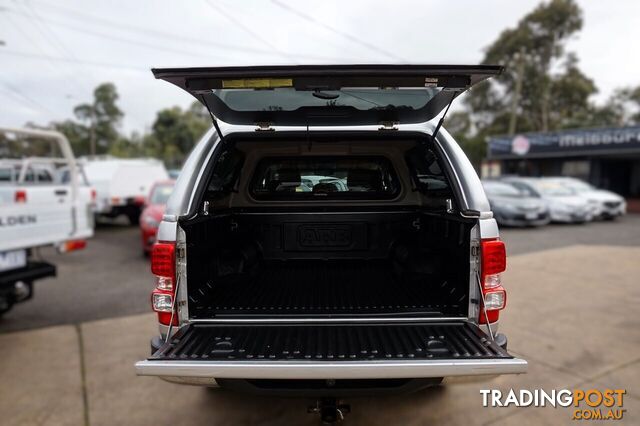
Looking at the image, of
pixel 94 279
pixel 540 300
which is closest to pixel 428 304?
pixel 540 300

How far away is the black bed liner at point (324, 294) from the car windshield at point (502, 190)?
36.3 feet

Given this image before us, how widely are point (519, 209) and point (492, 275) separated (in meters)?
11.5

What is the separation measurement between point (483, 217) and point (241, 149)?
216cm

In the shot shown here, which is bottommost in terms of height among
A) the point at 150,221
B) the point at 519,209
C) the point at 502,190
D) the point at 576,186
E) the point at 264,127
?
the point at 519,209

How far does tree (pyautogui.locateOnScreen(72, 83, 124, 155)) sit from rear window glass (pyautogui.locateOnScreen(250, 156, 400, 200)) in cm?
4239

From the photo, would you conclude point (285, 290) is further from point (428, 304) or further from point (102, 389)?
point (102, 389)

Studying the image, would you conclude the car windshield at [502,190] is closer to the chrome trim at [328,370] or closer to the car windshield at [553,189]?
the car windshield at [553,189]

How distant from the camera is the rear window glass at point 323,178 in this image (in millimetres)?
4004

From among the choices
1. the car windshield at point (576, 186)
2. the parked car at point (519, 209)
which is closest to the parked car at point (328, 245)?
the parked car at point (519, 209)

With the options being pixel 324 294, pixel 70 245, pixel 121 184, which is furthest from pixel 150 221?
pixel 324 294

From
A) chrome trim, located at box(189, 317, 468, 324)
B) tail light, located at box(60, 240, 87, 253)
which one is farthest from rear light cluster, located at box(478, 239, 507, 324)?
tail light, located at box(60, 240, 87, 253)

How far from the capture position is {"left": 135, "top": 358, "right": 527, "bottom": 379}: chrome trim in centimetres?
196

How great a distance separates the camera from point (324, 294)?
3.15 metres

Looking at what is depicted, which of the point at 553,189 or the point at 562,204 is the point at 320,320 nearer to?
the point at 562,204
